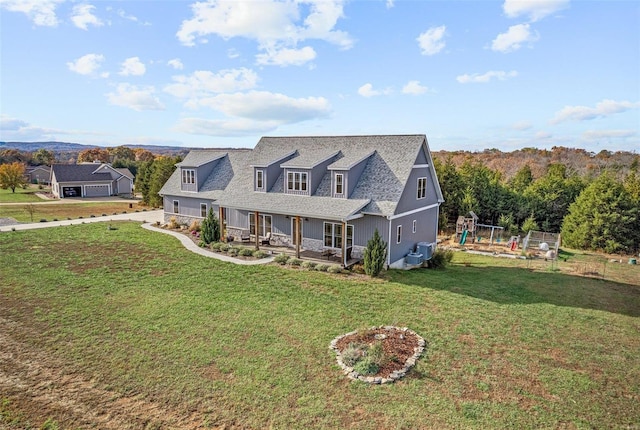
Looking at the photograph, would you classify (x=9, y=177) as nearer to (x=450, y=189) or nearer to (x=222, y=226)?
(x=222, y=226)

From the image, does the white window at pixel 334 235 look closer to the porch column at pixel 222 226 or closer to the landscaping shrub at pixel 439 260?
the landscaping shrub at pixel 439 260

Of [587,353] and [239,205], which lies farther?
[239,205]

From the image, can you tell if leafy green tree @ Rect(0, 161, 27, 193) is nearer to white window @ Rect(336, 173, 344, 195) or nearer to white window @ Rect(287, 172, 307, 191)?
white window @ Rect(287, 172, 307, 191)

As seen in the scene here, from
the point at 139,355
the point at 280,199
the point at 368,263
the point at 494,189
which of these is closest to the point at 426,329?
the point at 368,263

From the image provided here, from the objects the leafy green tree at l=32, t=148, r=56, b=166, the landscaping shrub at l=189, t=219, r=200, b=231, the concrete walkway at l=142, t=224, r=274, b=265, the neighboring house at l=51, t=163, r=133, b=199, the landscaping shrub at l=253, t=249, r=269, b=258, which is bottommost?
the concrete walkway at l=142, t=224, r=274, b=265

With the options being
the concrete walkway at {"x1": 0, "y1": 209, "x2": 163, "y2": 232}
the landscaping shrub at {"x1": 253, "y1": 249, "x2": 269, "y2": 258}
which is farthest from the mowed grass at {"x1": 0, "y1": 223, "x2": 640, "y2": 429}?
the concrete walkway at {"x1": 0, "y1": 209, "x2": 163, "y2": 232}

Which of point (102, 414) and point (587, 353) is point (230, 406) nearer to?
point (102, 414)

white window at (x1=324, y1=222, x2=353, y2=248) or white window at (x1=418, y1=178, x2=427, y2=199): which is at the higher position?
white window at (x1=418, y1=178, x2=427, y2=199)
